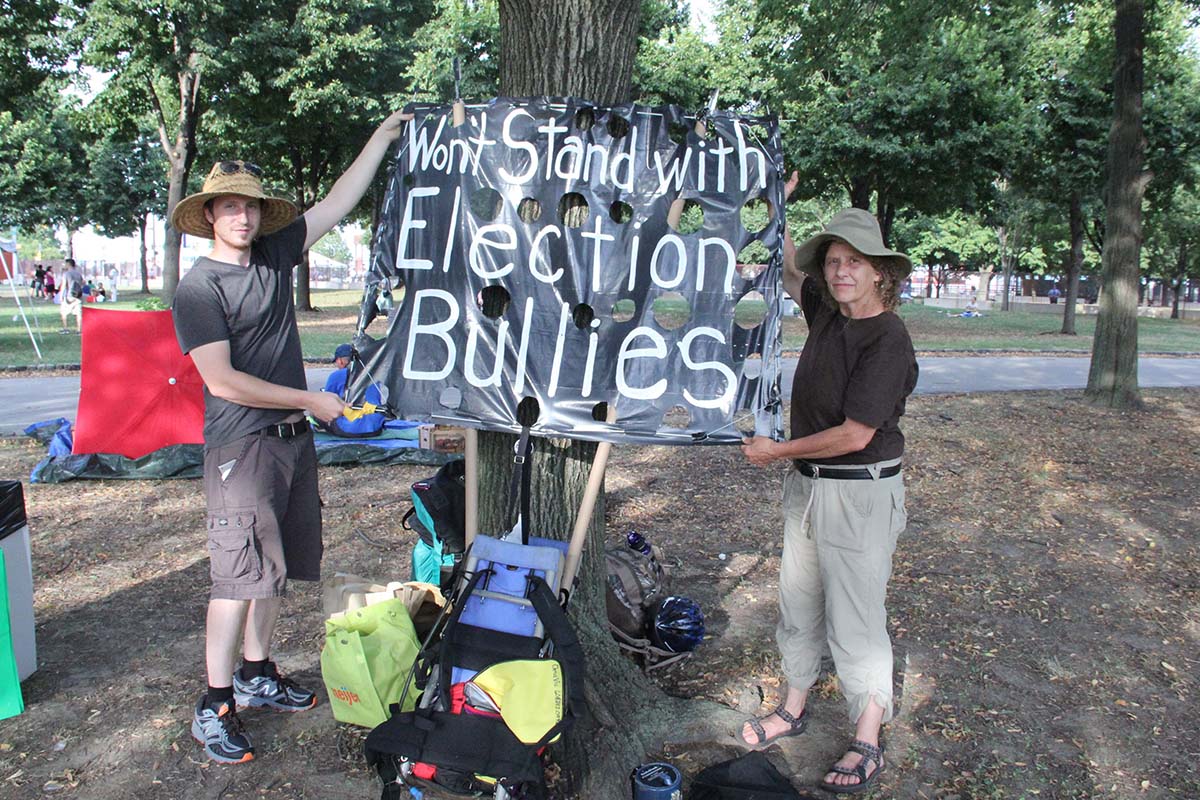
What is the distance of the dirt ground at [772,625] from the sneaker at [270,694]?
5 cm

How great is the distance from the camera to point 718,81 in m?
19.7

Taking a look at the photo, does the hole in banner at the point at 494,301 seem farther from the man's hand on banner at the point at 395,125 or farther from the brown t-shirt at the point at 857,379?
the brown t-shirt at the point at 857,379

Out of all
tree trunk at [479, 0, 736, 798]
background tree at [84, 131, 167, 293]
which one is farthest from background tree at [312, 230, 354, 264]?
tree trunk at [479, 0, 736, 798]

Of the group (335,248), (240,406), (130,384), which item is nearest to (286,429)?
(240,406)

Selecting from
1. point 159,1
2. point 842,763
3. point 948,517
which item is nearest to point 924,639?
point 842,763

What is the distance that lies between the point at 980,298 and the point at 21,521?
176ft

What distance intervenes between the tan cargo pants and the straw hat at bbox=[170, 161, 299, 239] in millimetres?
2017

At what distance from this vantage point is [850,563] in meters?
Result: 2.84

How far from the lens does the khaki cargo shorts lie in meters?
2.85

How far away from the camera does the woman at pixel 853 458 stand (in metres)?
2.72

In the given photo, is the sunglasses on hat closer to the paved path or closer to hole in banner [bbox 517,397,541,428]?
hole in banner [bbox 517,397,541,428]

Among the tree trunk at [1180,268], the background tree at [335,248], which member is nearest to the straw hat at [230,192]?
the tree trunk at [1180,268]

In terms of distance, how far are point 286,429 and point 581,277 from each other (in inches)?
44.1

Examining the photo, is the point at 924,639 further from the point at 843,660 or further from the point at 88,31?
the point at 88,31
